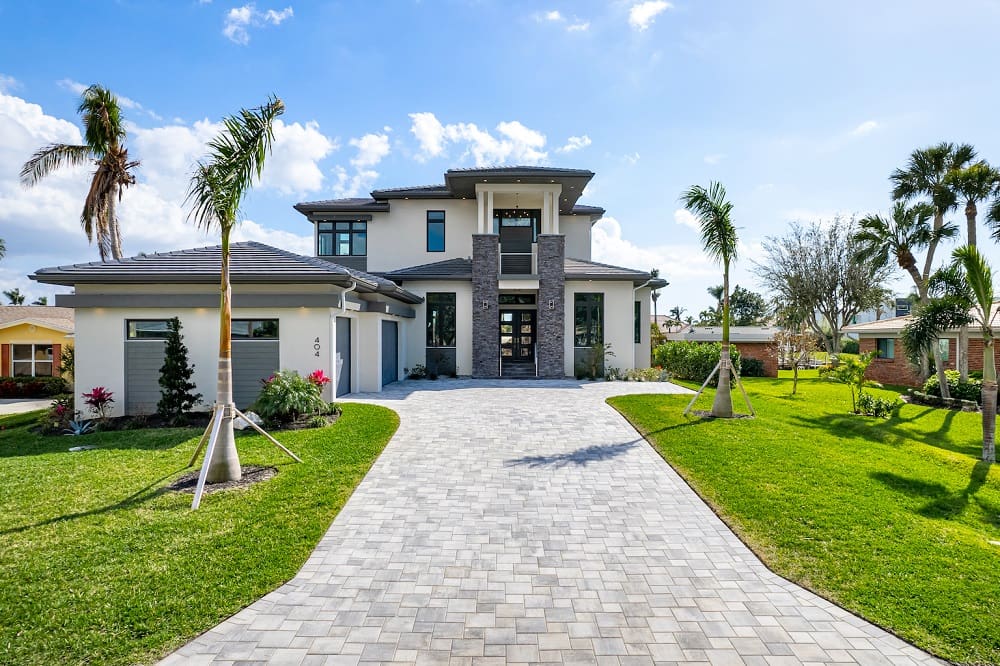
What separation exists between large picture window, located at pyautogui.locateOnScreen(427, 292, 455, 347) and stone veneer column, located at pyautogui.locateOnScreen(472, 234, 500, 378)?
108cm

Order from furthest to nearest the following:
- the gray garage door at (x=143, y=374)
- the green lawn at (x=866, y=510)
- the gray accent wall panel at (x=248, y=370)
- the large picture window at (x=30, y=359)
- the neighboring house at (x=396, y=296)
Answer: the large picture window at (x=30, y=359) → the gray accent wall panel at (x=248, y=370) → the gray garage door at (x=143, y=374) → the neighboring house at (x=396, y=296) → the green lawn at (x=866, y=510)

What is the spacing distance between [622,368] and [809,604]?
616 inches

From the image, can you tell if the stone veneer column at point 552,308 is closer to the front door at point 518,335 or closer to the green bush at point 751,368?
the front door at point 518,335

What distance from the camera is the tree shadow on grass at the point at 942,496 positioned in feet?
21.2

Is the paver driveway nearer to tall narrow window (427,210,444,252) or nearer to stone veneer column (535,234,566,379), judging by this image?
stone veneer column (535,234,566,379)

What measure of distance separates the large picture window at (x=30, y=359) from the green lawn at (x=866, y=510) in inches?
1083

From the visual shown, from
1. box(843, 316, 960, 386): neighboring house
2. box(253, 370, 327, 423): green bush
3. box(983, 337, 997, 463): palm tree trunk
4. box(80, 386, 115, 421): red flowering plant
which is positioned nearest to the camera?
box(983, 337, 997, 463): palm tree trunk

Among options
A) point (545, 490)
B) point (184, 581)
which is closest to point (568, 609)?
point (545, 490)

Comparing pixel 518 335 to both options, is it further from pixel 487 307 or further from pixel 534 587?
pixel 534 587

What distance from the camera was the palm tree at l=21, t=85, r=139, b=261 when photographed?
57.6 feet

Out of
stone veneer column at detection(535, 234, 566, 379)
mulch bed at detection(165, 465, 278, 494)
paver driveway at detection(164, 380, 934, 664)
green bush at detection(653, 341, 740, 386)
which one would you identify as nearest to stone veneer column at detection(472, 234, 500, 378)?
stone veneer column at detection(535, 234, 566, 379)

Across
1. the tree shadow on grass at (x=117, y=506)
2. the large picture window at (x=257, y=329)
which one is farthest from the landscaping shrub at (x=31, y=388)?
the tree shadow on grass at (x=117, y=506)

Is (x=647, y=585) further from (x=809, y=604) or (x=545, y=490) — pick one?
(x=545, y=490)

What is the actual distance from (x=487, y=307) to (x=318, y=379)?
9107 mm
